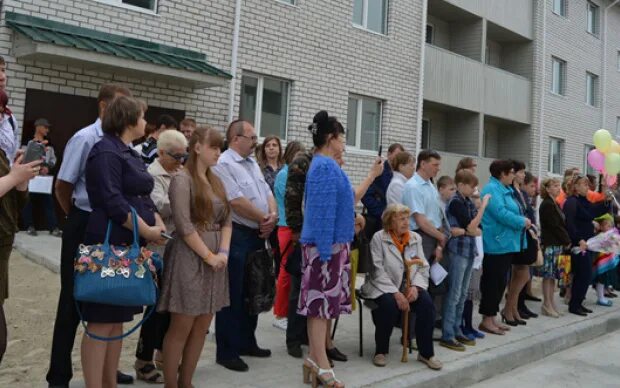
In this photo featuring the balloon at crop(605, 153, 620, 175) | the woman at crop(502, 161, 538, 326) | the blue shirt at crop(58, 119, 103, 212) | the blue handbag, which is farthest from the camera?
the balloon at crop(605, 153, 620, 175)

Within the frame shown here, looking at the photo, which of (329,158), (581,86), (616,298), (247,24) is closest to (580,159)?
(581,86)

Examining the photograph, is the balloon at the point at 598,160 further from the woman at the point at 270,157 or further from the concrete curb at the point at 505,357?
the woman at the point at 270,157

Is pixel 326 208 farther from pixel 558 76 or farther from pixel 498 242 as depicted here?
pixel 558 76

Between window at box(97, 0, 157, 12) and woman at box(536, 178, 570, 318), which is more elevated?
window at box(97, 0, 157, 12)

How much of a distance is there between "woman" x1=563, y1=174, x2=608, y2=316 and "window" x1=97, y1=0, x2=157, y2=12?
748 cm

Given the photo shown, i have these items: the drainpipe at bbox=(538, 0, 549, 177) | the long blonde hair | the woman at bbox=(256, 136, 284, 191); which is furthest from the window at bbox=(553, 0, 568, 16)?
the long blonde hair

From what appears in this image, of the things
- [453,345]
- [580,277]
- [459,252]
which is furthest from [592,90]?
[453,345]

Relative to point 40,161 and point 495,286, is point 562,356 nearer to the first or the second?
point 495,286

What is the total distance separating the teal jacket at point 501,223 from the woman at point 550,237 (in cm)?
141

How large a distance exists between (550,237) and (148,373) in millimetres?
5803

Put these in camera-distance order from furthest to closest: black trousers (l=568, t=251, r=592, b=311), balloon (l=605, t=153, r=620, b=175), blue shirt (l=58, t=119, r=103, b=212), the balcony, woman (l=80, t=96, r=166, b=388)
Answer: the balcony < balloon (l=605, t=153, r=620, b=175) < black trousers (l=568, t=251, r=592, b=311) < blue shirt (l=58, t=119, r=103, b=212) < woman (l=80, t=96, r=166, b=388)

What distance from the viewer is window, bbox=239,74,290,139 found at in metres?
11.2

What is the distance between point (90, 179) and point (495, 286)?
4691mm

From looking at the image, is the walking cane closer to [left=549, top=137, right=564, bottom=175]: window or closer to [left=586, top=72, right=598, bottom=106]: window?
[left=549, top=137, right=564, bottom=175]: window
